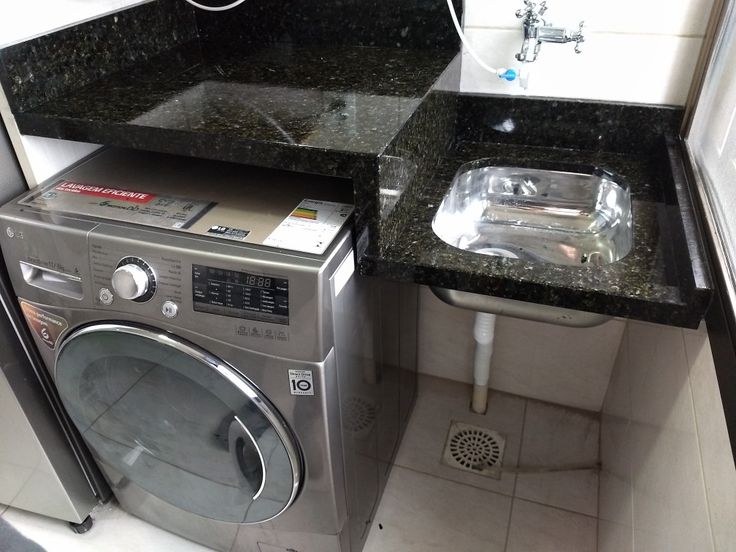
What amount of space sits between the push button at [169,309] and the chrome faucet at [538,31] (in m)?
0.85

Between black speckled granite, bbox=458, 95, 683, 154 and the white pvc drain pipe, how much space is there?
1.51ft

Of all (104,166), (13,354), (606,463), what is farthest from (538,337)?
(13,354)

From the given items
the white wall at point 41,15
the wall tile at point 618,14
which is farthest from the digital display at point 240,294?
the wall tile at point 618,14

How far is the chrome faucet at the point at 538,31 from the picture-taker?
1161 mm

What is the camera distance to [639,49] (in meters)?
1.20

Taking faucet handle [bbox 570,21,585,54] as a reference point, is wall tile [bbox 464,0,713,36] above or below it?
above

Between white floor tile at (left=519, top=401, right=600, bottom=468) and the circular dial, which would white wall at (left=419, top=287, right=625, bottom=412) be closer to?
white floor tile at (left=519, top=401, right=600, bottom=468)

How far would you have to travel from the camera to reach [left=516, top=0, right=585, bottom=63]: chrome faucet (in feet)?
3.81

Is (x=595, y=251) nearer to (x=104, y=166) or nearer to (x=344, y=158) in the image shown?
(x=344, y=158)

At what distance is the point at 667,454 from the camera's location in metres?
0.97

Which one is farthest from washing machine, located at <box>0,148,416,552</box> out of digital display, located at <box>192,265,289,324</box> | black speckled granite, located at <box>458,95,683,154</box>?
black speckled granite, located at <box>458,95,683,154</box>

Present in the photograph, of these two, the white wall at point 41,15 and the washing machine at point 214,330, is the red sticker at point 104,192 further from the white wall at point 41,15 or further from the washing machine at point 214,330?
the white wall at point 41,15

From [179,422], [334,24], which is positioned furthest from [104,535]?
[334,24]

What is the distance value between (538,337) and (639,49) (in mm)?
822
